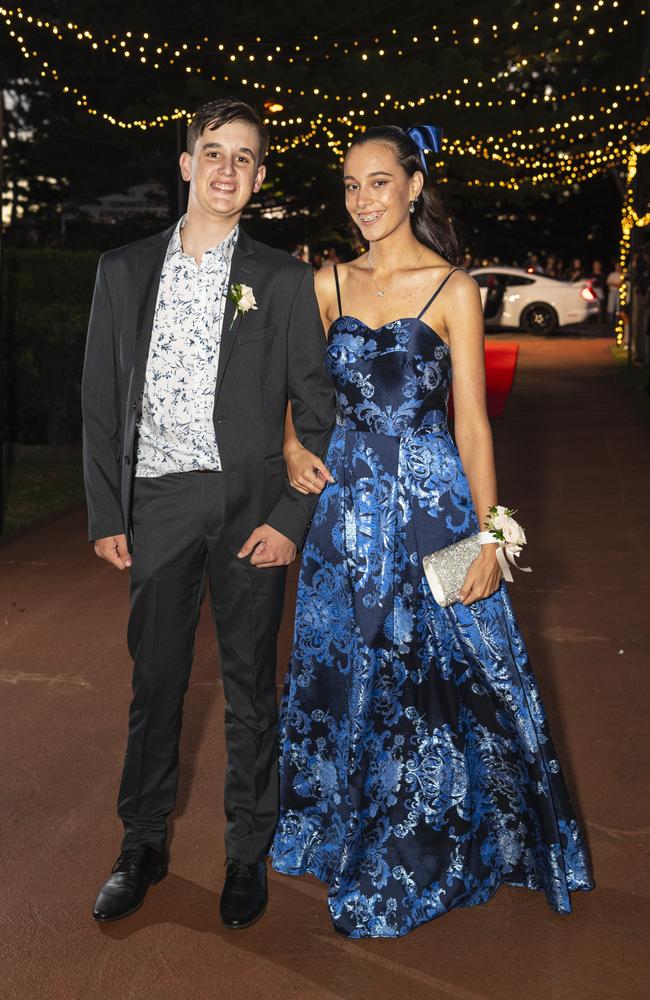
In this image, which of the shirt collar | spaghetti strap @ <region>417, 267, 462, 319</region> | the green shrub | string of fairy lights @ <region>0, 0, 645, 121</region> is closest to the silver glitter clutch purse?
spaghetti strap @ <region>417, 267, 462, 319</region>

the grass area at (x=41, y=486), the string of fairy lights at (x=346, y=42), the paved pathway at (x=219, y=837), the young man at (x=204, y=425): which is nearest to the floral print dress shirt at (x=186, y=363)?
the young man at (x=204, y=425)

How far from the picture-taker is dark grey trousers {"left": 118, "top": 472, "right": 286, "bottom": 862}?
361cm

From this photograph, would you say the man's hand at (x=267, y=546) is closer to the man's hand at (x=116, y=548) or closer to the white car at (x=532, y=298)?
the man's hand at (x=116, y=548)

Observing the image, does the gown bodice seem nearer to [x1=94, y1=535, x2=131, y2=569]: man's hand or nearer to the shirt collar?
the shirt collar

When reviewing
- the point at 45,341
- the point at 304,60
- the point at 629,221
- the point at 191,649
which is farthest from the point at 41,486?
the point at 629,221

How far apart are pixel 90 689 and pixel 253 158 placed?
2936 millimetres

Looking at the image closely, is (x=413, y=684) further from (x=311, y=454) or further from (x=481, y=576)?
(x=311, y=454)

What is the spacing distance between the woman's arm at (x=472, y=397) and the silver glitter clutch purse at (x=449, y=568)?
0.02 m

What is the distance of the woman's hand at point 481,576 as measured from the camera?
366 centimetres

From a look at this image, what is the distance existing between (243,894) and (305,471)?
1198mm

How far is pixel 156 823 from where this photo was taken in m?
3.85

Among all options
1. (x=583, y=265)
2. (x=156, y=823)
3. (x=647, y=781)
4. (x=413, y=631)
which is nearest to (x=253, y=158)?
(x=413, y=631)

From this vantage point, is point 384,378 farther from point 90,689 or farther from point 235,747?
point 90,689

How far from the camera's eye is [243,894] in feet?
12.2
